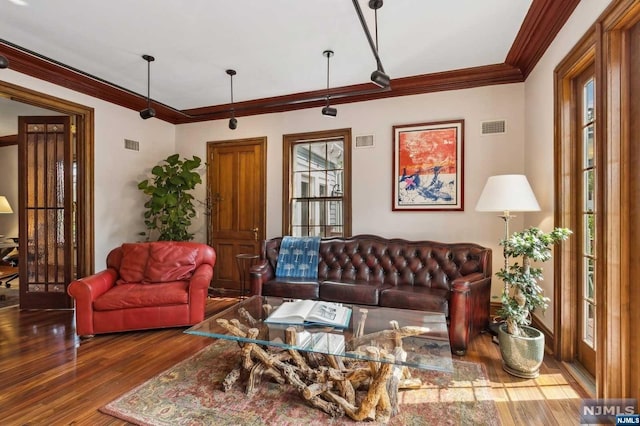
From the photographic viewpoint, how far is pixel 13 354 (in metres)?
2.74

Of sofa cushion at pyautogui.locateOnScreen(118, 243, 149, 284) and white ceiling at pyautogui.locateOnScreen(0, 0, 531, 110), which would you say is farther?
sofa cushion at pyautogui.locateOnScreen(118, 243, 149, 284)

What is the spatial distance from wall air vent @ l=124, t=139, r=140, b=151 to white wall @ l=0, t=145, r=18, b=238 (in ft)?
13.2

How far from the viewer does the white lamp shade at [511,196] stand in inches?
105

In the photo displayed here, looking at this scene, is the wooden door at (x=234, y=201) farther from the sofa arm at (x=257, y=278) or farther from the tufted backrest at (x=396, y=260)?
the sofa arm at (x=257, y=278)

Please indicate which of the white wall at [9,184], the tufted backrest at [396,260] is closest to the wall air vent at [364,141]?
the tufted backrest at [396,260]

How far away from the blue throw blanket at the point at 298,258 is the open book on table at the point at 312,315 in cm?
129

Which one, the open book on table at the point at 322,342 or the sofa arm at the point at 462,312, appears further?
the sofa arm at the point at 462,312

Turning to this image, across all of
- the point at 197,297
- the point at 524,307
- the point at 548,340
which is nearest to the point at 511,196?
the point at 524,307

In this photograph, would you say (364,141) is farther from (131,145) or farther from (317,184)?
(131,145)

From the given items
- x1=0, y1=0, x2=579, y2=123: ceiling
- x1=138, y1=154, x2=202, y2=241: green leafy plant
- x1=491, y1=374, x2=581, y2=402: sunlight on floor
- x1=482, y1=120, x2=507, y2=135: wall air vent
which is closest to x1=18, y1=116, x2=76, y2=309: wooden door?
x1=0, y1=0, x2=579, y2=123: ceiling

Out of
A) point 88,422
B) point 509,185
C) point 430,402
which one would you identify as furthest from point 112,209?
point 509,185

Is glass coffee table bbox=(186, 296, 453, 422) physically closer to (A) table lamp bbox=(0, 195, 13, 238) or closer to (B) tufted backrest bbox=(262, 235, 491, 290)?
(B) tufted backrest bbox=(262, 235, 491, 290)

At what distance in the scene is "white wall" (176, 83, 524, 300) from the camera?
3.71m

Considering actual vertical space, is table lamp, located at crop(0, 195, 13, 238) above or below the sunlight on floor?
above
